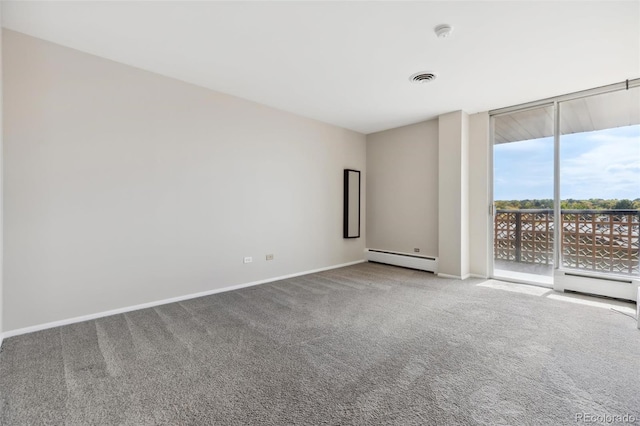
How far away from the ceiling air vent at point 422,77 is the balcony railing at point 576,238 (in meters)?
2.47

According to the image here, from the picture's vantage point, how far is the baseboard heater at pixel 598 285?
332 centimetres

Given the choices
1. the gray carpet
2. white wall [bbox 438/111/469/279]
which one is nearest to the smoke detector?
white wall [bbox 438/111/469/279]

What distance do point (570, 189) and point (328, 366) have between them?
4.05m

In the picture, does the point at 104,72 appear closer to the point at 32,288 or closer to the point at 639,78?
the point at 32,288

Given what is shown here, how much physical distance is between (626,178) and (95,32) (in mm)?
5905

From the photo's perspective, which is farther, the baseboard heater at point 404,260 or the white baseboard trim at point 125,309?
the baseboard heater at point 404,260

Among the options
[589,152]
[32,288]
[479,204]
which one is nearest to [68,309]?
[32,288]

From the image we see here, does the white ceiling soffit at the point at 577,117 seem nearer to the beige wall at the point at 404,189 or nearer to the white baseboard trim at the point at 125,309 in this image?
the beige wall at the point at 404,189

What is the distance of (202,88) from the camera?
11.7ft

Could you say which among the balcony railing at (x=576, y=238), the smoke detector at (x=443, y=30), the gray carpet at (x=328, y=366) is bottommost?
the gray carpet at (x=328, y=366)

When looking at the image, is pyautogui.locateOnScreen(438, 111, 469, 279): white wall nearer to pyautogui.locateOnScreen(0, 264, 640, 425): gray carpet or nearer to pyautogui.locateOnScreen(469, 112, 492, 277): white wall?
pyautogui.locateOnScreen(469, 112, 492, 277): white wall

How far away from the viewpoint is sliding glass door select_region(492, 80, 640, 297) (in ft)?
11.4

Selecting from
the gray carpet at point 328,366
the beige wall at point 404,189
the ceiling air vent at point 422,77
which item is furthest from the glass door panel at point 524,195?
the ceiling air vent at point 422,77

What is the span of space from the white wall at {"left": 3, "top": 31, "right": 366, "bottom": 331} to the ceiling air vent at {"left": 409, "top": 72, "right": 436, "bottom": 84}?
79.3 inches
